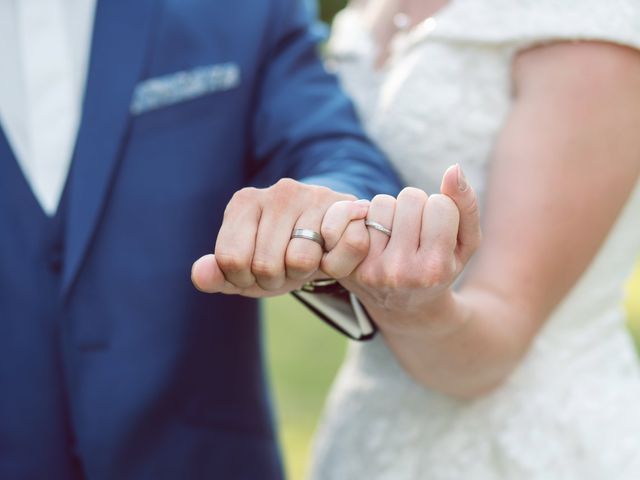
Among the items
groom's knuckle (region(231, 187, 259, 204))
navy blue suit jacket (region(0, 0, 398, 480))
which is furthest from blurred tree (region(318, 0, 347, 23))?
groom's knuckle (region(231, 187, 259, 204))

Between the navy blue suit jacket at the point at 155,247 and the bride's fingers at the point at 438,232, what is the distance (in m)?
0.43

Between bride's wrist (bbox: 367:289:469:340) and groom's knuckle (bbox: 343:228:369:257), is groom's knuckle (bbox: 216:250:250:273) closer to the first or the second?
groom's knuckle (bbox: 343:228:369:257)

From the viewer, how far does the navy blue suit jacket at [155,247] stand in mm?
1682

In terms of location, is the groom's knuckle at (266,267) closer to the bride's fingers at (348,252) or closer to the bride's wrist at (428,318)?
the bride's fingers at (348,252)

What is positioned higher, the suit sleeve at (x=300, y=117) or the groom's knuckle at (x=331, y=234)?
the groom's knuckle at (x=331, y=234)

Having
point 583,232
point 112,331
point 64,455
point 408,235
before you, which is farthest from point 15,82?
point 583,232

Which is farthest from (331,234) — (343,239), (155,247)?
(155,247)

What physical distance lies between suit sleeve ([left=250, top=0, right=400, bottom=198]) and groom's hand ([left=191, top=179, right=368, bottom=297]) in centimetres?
48

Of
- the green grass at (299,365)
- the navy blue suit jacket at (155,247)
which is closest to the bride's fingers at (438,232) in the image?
the navy blue suit jacket at (155,247)

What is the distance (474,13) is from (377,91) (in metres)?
0.30

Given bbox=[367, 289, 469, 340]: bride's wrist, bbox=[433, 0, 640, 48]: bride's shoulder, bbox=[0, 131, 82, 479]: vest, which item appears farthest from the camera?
bbox=[0, 131, 82, 479]: vest

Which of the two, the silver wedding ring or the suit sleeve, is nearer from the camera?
the silver wedding ring

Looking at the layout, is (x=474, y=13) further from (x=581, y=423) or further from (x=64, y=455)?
(x=64, y=455)

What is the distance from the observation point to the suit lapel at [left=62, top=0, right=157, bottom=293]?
1655 mm
